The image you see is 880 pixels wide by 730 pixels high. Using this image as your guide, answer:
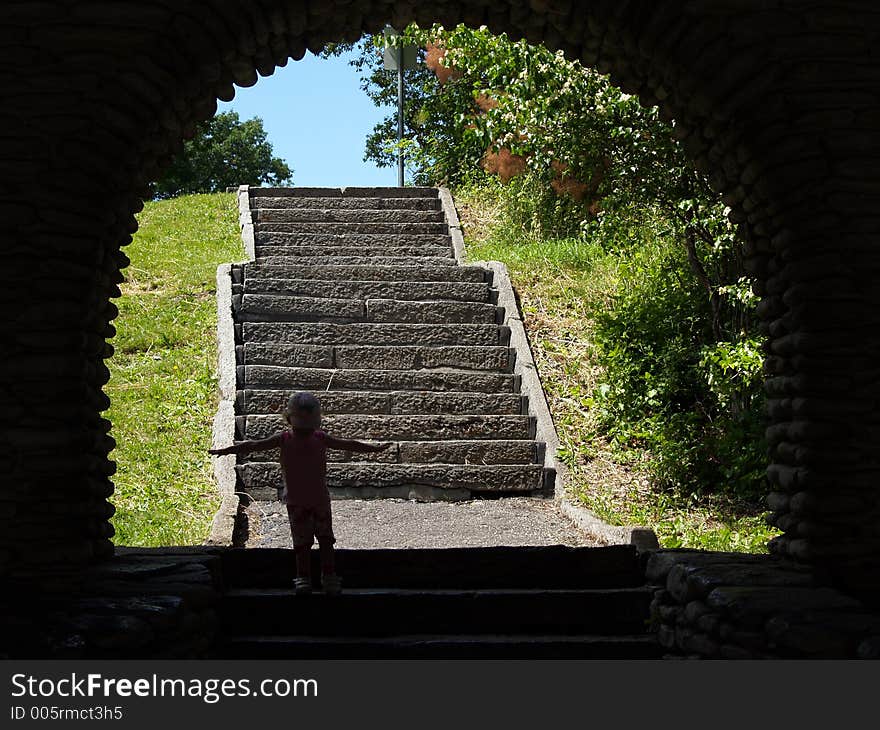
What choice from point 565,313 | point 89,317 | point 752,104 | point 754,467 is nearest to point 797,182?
point 752,104

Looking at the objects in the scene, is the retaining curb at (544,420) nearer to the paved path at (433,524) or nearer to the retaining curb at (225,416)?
the paved path at (433,524)

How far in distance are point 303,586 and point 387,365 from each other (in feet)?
15.6

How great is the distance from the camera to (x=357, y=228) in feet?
42.0

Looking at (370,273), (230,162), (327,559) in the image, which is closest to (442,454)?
(370,273)

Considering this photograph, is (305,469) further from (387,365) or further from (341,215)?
(341,215)

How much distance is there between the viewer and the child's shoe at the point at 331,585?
5086mm

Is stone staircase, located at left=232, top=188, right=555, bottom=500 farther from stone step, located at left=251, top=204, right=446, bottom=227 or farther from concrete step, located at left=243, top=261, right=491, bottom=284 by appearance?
stone step, located at left=251, top=204, right=446, bottom=227

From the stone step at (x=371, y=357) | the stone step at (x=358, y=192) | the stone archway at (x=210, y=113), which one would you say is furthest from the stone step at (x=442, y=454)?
the stone step at (x=358, y=192)

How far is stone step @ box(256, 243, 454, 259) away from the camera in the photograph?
39.2 feet

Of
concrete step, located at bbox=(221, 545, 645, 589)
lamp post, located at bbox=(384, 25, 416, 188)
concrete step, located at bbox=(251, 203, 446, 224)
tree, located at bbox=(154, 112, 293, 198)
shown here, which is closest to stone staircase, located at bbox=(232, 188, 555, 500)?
concrete step, located at bbox=(251, 203, 446, 224)

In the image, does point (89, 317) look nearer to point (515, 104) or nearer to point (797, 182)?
point (797, 182)

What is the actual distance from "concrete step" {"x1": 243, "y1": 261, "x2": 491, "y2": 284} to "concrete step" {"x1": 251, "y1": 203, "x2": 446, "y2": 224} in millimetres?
1897

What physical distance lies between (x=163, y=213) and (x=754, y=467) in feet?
32.8

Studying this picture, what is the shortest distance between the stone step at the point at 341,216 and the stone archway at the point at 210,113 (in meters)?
7.80
